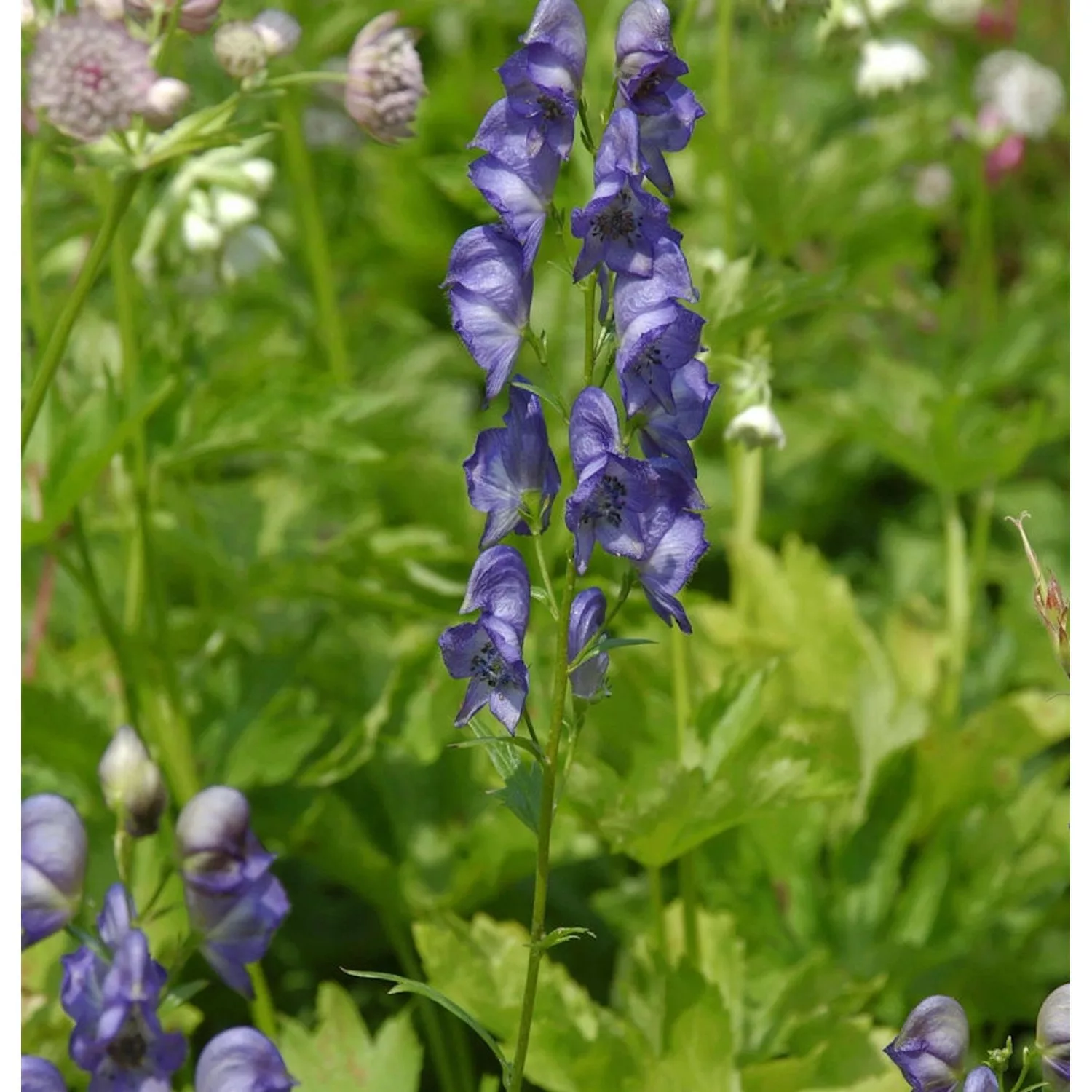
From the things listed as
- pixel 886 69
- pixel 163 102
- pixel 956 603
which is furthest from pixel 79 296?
pixel 886 69

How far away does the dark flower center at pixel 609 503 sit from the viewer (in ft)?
4.39

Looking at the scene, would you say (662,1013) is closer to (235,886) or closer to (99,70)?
(235,886)

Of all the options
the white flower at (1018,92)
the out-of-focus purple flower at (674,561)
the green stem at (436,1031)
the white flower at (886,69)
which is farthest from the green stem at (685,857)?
the white flower at (1018,92)

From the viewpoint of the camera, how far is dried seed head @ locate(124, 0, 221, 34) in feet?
6.03

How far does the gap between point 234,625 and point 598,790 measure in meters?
1.02

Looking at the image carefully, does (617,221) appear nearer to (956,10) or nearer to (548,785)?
(548,785)

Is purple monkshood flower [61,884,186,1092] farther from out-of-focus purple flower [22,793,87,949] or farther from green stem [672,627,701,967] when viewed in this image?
green stem [672,627,701,967]

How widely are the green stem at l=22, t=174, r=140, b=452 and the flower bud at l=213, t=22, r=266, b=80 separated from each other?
0.19 meters

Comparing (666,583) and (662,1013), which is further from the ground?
(666,583)

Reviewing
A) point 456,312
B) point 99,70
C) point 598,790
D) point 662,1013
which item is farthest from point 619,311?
point 662,1013

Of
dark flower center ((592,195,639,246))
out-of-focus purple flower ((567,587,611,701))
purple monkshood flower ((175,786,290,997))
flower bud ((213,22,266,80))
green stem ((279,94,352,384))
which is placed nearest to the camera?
dark flower center ((592,195,639,246))

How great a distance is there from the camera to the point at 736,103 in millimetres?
3504

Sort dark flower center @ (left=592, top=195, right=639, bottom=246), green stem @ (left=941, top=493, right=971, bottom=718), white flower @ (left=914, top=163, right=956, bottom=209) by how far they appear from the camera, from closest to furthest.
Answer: dark flower center @ (left=592, top=195, right=639, bottom=246) → green stem @ (left=941, top=493, right=971, bottom=718) → white flower @ (left=914, top=163, right=956, bottom=209)

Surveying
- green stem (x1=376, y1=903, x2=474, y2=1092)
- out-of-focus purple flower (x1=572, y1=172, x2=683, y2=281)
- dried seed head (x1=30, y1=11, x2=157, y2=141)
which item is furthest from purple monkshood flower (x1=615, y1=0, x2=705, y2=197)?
green stem (x1=376, y1=903, x2=474, y2=1092)
